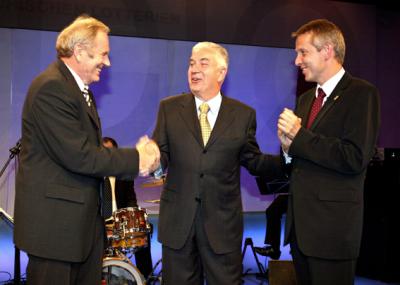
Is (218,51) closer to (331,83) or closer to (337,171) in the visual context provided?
(331,83)

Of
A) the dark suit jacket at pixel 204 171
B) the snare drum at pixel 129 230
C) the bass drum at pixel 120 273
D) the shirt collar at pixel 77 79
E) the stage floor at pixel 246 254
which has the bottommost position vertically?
the stage floor at pixel 246 254

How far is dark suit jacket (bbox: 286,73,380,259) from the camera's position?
102 inches

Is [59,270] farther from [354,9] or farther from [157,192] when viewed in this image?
[354,9]

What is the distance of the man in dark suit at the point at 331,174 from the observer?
260cm

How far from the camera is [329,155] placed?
259cm

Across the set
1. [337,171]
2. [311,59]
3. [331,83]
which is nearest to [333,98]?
[331,83]

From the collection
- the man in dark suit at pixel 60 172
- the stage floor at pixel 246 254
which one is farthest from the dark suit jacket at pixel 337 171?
the stage floor at pixel 246 254

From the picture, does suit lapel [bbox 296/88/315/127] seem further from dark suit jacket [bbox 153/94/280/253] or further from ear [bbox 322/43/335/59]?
dark suit jacket [bbox 153/94/280/253]

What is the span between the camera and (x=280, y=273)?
156 inches

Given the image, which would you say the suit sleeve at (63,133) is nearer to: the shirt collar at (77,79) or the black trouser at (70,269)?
the shirt collar at (77,79)

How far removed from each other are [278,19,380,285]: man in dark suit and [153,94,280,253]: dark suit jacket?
44 centimetres

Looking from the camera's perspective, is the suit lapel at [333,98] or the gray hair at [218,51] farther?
the gray hair at [218,51]

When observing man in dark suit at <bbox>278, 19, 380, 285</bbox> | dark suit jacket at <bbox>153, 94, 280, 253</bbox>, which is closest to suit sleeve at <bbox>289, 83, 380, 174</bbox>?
man in dark suit at <bbox>278, 19, 380, 285</bbox>

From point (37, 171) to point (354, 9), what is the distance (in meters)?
6.87
